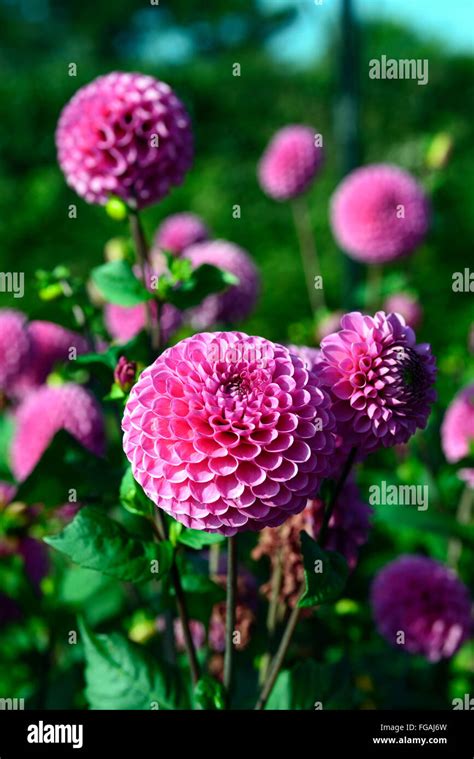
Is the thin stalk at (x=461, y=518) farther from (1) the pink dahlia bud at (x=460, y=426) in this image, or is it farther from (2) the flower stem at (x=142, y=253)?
(2) the flower stem at (x=142, y=253)

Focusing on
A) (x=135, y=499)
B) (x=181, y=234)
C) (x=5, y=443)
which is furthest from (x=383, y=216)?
(x=135, y=499)

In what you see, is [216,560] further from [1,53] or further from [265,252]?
[1,53]

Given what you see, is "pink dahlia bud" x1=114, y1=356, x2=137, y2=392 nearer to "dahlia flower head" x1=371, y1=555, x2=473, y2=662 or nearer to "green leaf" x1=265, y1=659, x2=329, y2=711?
"green leaf" x1=265, y1=659, x2=329, y2=711

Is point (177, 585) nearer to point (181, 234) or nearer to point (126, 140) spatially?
point (126, 140)

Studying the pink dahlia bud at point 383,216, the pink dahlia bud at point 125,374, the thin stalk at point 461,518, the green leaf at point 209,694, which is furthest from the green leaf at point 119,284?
the pink dahlia bud at point 383,216

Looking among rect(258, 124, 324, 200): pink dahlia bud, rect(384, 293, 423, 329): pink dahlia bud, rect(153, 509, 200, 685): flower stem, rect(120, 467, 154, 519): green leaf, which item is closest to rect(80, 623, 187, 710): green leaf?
rect(153, 509, 200, 685): flower stem

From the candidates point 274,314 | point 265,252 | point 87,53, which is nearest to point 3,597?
point 274,314
